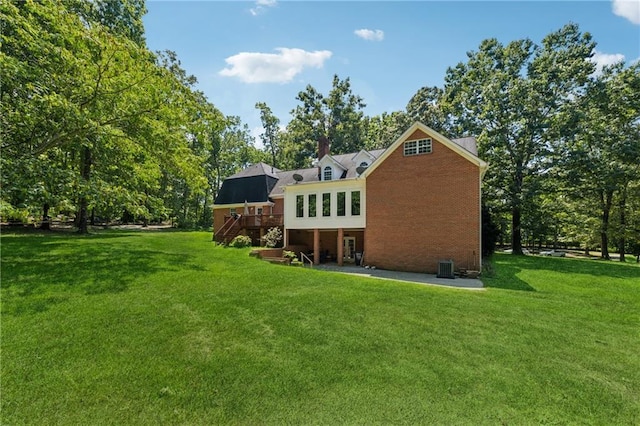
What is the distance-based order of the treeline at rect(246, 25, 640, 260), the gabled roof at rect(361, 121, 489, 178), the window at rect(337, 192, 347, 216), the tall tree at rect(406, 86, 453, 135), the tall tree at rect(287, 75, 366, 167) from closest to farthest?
the gabled roof at rect(361, 121, 489, 178)
the window at rect(337, 192, 347, 216)
the treeline at rect(246, 25, 640, 260)
the tall tree at rect(406, 86, 453, 135)
the tall tree at rect(287, 75, 366, 167)

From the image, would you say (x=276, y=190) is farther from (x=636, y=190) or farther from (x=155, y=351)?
(x=636, y=190)

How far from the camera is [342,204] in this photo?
61.2ft

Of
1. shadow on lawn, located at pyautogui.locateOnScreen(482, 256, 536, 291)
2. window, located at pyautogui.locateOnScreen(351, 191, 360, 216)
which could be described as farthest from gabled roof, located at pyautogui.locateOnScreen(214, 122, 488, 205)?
shadow on lawn, located at pyautogui.locateOnScreen(482, 256, 536, 291)

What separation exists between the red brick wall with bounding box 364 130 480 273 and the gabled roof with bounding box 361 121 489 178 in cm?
19

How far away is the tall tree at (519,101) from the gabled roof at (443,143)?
277 inches

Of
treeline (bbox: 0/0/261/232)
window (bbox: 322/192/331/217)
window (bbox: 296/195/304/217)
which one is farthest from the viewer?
window (bbox: 296/195/304/217)

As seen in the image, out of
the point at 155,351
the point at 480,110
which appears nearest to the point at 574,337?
the point at 155,351

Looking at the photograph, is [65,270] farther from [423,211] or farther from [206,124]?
[423,211]

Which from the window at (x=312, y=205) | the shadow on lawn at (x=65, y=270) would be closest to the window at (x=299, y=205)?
the window at (x=312, y=205)

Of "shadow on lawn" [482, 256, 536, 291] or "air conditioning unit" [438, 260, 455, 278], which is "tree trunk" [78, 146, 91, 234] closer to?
"air conditioning unit" [438, 260, 455, 278]

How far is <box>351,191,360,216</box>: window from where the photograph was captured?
18.1 metres

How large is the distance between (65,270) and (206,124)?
7.74 m

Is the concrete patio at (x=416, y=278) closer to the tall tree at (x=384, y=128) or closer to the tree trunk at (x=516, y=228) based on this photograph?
the tree trunk at (x=516, y=228)

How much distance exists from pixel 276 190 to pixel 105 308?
18166mm
